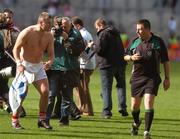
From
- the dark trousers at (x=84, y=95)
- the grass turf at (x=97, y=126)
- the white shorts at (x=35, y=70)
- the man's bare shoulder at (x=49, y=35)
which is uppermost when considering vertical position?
the man's bare shoulder at (x=49, y=35)

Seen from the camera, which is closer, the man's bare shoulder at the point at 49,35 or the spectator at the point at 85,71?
the man's bare shoulder at the point at 49,35

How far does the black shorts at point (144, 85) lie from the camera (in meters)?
15.6

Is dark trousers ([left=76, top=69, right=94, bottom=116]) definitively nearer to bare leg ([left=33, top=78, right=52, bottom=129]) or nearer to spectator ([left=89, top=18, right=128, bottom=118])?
spectator ([left=89, top=18, right=128, bottom=118])

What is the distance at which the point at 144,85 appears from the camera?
15766 mm

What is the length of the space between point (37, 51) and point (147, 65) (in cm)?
212

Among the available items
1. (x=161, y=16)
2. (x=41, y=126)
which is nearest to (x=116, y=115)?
(x=41, y=126)

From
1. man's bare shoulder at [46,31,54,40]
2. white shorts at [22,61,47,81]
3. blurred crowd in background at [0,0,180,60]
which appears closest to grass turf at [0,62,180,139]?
white shorts at [22,61,47,81]

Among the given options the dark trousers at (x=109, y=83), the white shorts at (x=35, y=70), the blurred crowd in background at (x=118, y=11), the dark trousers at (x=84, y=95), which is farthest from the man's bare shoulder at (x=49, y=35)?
the blurred crowd in background at (x=118, y=11)

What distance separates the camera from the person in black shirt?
15578 millimetres

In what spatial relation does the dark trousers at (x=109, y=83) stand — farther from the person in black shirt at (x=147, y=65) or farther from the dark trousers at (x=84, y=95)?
the person in black shirt at (x=147, y=65)

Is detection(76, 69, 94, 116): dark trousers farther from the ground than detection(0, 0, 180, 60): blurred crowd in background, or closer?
closer

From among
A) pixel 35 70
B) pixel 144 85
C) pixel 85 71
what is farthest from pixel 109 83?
pixel 144 85

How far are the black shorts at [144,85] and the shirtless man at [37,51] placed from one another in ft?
5.48

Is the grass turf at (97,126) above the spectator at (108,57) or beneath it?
beneath
